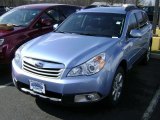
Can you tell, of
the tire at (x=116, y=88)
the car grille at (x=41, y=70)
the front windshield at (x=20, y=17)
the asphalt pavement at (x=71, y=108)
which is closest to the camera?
the car grille at (x=41, y=70)

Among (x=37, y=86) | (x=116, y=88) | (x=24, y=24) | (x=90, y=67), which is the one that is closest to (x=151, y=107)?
(x=116, y=88)

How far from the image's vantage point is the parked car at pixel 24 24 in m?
6.54

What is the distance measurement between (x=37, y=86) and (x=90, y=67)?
32.9 inches

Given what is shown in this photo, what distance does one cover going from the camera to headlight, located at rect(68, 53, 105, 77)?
4287 mm

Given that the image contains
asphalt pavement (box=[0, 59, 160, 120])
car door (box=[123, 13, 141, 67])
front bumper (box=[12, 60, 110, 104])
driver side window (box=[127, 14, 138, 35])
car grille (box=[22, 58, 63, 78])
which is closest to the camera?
front bumper (box=[12, 60, 110, 104])

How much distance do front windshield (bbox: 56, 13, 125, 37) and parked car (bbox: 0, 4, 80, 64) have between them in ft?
3.96

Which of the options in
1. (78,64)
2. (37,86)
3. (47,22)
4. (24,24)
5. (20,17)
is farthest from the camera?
(47,22)

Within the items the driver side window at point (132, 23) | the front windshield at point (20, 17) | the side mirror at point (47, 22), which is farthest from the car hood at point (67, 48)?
the side mirror at point (47, 22)

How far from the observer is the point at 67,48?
15.6ft

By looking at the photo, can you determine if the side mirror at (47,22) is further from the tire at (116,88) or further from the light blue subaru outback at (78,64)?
the tire at (116,88)

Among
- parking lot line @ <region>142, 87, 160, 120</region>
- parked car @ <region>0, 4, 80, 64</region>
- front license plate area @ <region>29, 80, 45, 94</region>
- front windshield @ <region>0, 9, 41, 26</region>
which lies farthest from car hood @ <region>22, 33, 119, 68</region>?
front windshield @ <region>0, 9, 41, 26</region>

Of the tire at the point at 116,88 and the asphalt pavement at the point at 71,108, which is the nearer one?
the asphalt pavement at the point at 71,108

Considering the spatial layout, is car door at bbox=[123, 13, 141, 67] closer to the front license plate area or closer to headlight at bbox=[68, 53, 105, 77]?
headlight at bbox=[68, 53, 105, 77]

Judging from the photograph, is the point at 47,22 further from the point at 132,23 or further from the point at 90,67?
the point at 90,67
